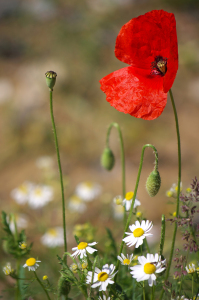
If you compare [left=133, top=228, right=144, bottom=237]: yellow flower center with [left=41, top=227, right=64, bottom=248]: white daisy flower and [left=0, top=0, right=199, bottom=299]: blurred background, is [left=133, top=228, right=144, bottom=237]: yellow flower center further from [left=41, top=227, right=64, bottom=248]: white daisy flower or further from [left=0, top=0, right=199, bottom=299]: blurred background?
[left=41, top=227, right=64, bottom=248]: white daisy flower

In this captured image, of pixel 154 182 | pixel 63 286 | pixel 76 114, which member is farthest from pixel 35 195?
pixel 76 114

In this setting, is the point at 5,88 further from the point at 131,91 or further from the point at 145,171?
the point at 131,91

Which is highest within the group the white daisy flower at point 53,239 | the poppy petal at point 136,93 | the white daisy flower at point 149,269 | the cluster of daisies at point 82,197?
the poppy petal at point 136,93

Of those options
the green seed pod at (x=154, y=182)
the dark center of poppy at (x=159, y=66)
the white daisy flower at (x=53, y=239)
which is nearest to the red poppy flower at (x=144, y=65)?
the dark center of poppy at (x=159, y=66)

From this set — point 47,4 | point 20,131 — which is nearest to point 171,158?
point 20,131

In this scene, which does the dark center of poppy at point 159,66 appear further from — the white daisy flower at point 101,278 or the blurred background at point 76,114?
the blurred background at point 76,114

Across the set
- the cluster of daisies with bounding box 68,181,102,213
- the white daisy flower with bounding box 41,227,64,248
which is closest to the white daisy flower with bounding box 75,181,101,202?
the cluster of daisies with bounding box 68,181,102,213
